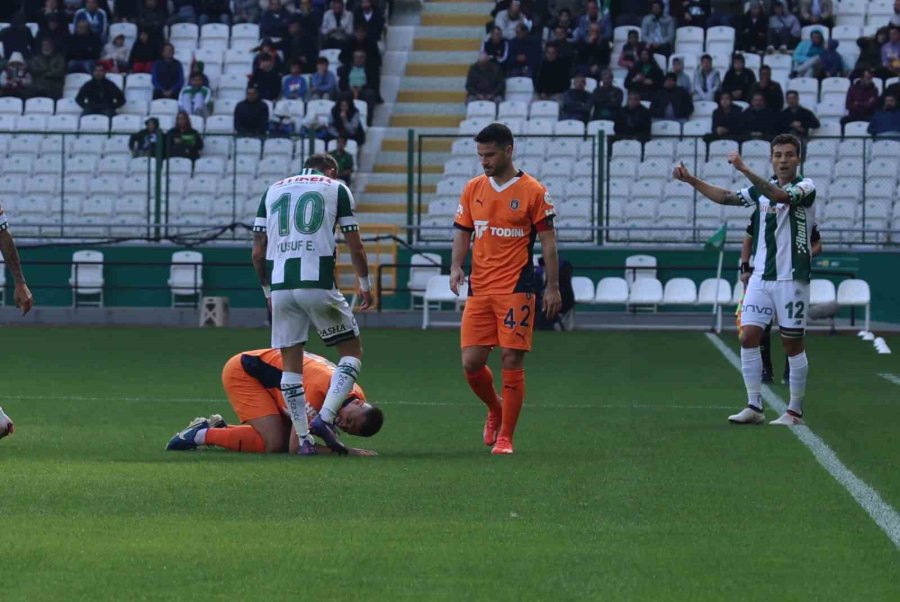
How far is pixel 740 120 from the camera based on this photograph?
28.3 meters

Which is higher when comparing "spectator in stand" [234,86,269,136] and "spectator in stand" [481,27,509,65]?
"spectator in stand" [481,27,509,65]

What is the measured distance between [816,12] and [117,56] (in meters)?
13.1

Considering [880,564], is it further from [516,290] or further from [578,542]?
[516,290]

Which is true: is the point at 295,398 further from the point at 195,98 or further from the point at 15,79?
the point at 15,79

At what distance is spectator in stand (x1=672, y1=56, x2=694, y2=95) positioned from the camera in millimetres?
29500

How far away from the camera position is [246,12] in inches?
1323


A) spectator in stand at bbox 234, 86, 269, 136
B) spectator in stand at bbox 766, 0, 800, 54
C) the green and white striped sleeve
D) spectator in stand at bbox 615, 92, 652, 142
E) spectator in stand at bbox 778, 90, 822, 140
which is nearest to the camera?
the green and white striped sleeve

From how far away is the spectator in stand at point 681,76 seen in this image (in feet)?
96.8

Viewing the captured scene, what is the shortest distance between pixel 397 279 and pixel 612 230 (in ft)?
12.0

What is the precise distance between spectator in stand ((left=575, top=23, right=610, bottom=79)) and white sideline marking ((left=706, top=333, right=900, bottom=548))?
1760cm

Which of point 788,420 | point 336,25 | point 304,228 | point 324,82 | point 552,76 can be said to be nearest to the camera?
point 304,228

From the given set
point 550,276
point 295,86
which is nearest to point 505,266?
point 550,276

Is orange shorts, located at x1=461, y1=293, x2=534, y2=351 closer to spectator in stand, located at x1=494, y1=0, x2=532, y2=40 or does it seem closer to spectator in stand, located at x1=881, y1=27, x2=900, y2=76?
spectator in stand, located at x1=881, y1=27, x2=900, y2=76

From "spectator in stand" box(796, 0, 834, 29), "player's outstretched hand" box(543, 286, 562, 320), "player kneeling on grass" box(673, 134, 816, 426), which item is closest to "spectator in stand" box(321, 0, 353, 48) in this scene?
"spectator in stand" box(796, 0, 834, 29)
